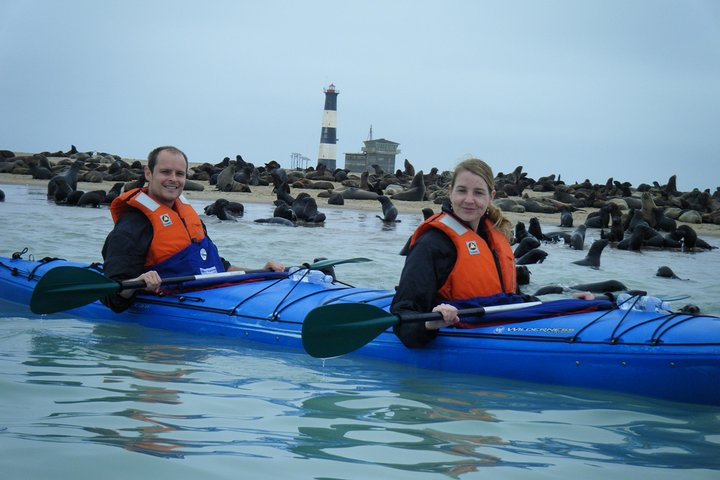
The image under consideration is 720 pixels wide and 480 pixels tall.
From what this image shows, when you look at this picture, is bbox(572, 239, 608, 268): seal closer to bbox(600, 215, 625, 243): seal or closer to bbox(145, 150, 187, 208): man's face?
bbox(600, 215, 625, 243): seal

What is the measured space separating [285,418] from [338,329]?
109 centimetres

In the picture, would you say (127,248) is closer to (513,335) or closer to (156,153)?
(156,153)

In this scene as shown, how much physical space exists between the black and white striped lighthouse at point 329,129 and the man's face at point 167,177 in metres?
45.5

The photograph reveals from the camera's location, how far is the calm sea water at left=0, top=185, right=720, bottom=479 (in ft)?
10.7

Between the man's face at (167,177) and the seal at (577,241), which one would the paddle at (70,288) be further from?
the seal at (577,241)

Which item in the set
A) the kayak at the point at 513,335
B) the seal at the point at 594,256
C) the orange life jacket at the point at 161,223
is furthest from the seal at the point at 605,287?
the orange life jacket at the point at 161,223

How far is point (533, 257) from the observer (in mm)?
11133

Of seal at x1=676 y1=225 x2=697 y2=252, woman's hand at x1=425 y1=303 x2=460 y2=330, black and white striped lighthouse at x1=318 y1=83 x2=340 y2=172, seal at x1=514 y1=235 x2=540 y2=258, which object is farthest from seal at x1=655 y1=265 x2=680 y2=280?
black and white striped lighthouse at x1=318 y1=83 x2=340 y2=172

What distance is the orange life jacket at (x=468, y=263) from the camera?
16.9 feet

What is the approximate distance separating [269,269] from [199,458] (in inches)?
140

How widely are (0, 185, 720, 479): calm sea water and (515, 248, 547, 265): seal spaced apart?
594 cm

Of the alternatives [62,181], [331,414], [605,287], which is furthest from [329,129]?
[331,414]

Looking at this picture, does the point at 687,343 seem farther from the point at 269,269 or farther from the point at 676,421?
the point at 269,269

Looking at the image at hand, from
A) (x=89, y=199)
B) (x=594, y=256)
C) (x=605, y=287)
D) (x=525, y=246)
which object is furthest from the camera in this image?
(x=89, y=199)
